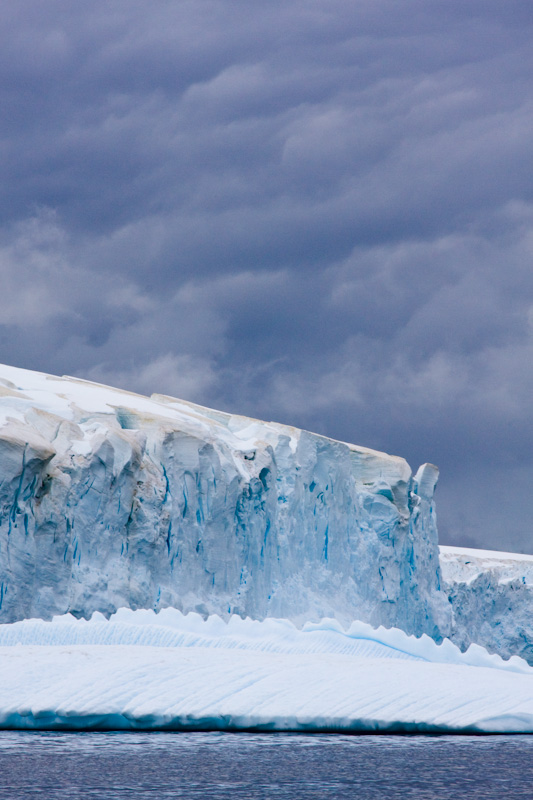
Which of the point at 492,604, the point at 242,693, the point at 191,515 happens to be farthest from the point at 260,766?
the point at 492,604

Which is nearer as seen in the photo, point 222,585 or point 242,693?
point 242,693

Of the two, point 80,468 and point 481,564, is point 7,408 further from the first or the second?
point 481,564

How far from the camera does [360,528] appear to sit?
1063 inches

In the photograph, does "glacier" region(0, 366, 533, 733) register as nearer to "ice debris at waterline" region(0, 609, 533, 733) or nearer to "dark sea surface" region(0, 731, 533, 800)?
"ice debris at waterline" region(0, 609, 533, 733)

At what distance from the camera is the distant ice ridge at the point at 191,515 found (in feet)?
54.5

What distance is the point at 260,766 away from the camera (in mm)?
6832

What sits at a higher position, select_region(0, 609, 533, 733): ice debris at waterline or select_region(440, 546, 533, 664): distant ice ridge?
select_region(440, 546, 533, 664): distant ice ridge

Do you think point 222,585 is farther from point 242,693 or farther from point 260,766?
point 260,766

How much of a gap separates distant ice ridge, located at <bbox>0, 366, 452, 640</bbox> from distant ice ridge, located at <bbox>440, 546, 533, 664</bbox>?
20.2 feet

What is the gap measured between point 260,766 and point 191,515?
1377 cm

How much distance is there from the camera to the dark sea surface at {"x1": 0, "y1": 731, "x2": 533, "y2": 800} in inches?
230

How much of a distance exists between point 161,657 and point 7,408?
1011 centimetres

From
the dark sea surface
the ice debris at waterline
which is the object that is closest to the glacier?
the ice debris at waterline

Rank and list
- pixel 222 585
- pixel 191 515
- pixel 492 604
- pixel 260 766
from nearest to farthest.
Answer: pixel 260 766, pixel 191 515, pixel 222 585, pixel 492 604
